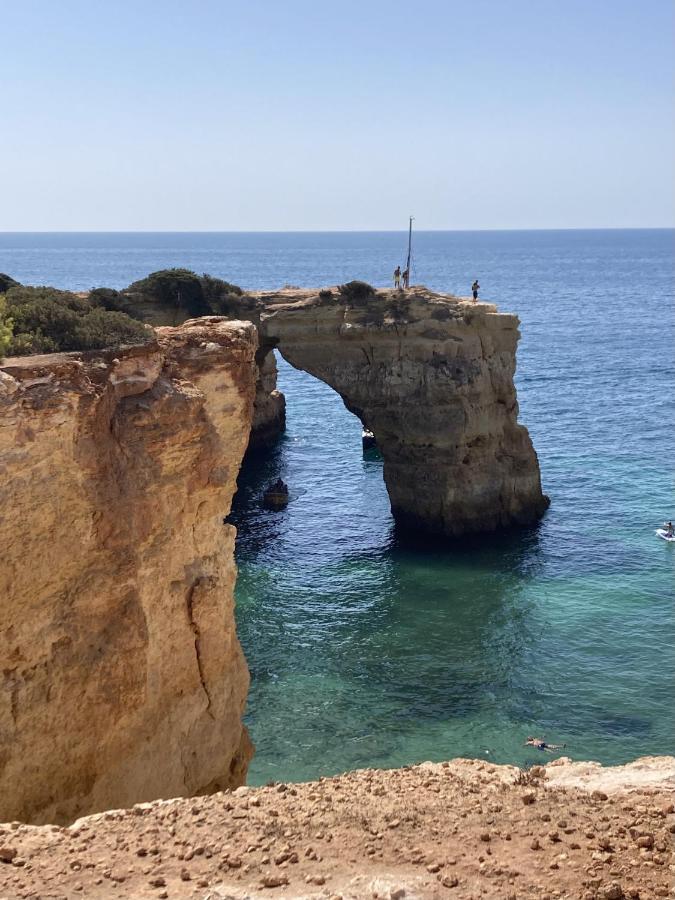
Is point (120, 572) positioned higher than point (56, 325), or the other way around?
point (56, 325)

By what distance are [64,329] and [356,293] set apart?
26272 mm

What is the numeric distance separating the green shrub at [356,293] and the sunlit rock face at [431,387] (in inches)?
9.0

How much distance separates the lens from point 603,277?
7170 inches

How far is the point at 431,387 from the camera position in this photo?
41.2 metres

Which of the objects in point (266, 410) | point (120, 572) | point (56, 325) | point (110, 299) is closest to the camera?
point (120, 572)

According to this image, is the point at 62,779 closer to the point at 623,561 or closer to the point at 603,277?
the point at 623,561

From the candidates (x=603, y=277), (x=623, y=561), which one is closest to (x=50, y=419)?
(x=623, y=561)

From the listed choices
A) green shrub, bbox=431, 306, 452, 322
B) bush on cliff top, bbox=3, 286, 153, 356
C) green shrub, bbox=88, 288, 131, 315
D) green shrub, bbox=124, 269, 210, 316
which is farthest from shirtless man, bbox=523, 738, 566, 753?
green shrub, bbox=124, 269, 210, 316

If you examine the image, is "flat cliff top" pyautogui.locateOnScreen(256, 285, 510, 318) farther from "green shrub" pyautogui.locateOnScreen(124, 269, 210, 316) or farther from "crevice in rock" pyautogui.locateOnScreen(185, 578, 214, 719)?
"crevice in rock" pyautogui.locateOnScreen(185, 578, 214, 719)

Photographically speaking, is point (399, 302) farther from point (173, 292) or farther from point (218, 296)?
point (173, 292)

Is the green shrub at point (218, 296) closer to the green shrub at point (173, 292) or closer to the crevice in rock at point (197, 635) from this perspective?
the green shrub at point (173, 292)

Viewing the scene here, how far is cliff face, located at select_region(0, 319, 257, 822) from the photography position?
14164 millimetres

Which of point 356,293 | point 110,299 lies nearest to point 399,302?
point 356,293

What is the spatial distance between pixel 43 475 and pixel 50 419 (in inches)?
32.1
